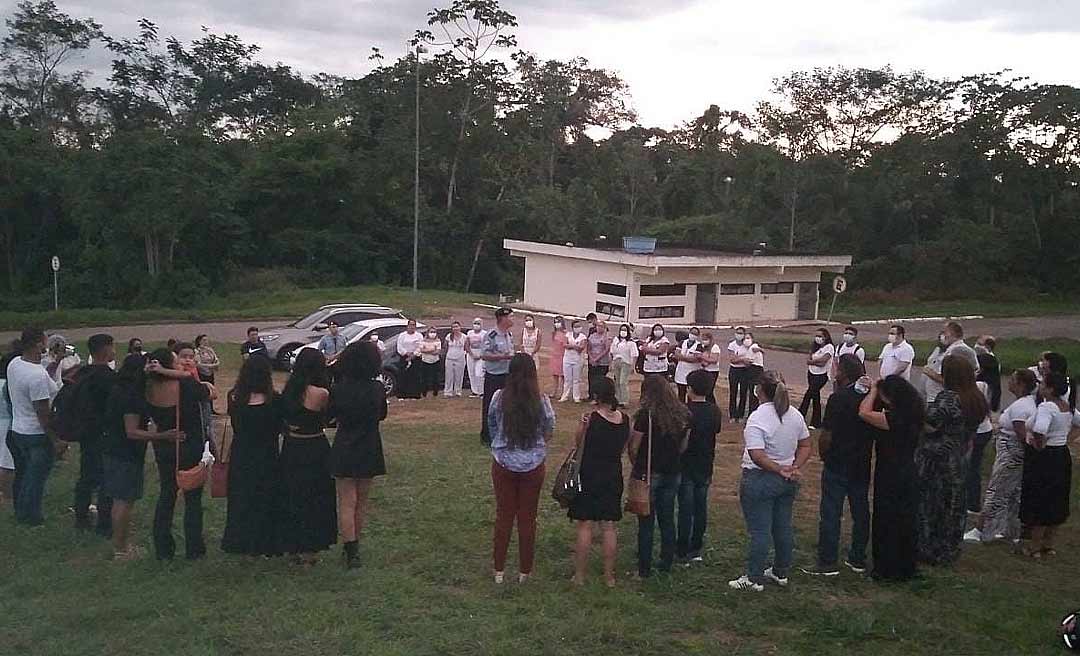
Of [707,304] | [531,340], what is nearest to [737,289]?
[707,304]

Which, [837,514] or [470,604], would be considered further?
[837,514]

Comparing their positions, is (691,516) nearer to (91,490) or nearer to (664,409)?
(664,409)

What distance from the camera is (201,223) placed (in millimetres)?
46375

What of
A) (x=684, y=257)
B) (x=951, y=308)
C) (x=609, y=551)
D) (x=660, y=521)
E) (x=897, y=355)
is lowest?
(x=609, y=551)

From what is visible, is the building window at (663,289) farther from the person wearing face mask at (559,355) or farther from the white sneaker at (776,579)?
the white sneaker at (776,579)

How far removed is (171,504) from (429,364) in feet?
36.4

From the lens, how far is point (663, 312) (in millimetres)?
38156

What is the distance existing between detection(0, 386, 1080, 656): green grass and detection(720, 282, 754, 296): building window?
30.9m

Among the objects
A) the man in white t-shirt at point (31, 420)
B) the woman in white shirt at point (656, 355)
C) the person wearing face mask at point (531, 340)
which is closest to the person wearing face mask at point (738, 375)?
the woman in white shirt at point (656, 355)

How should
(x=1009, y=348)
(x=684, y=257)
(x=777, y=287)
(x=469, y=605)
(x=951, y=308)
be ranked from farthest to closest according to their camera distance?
(x=951, y=308)
(x=777, y=287)
(x=684, y=257)
(x=1009, y=348)
(x=469, y=605)

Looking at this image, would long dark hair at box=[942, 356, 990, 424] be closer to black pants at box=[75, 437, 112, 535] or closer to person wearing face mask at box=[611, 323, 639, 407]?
black pants at box=[75, 437, 112, 535]

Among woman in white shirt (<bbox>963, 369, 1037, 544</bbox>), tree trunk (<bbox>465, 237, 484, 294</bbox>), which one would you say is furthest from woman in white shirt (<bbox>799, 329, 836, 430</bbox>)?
tree trunk (<bbox>465, 237, 484, 294</bbox>)

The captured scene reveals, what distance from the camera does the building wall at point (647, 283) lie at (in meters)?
37.4

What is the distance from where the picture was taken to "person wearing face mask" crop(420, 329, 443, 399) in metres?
18.1
